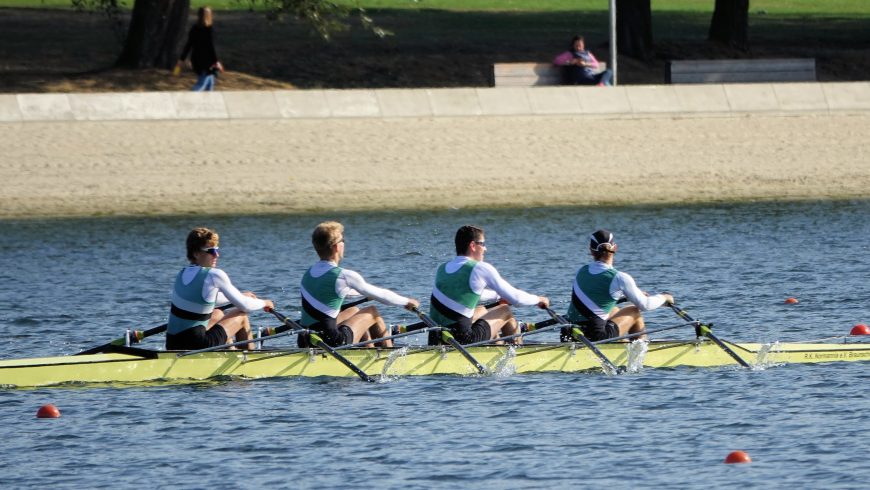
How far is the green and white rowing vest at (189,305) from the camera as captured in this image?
15.8 m

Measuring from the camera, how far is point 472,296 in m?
16.6

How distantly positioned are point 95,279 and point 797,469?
13.9 meters

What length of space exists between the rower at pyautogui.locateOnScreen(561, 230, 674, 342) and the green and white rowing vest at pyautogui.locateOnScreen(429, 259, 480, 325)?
104 cm

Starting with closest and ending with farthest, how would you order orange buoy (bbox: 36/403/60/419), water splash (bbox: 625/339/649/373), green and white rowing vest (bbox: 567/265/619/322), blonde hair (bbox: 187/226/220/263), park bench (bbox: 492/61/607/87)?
1. orange buoy (bbox: 36/403/60/419)
2. blonde hair (bbox: 187/226/220/263)
3. green and white rowing vest (bbox: 567/265/619/322)
4. water splash (bbox: 625/339/649/373)
5. park bench (bbox: 492/61/607/87)

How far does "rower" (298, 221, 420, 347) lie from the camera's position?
52.9 feet

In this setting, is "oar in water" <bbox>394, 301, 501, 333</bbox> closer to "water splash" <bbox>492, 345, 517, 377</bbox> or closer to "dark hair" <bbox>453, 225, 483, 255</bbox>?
"water splash" <bbox>492, 345, 517, 377</bbox>

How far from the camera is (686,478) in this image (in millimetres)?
12953

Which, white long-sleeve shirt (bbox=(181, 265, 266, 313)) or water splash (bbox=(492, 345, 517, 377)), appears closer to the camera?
white long-sleeve shirt (bbox=(181, 265, 266, 313))

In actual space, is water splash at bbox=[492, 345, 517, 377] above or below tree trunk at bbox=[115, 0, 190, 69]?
below

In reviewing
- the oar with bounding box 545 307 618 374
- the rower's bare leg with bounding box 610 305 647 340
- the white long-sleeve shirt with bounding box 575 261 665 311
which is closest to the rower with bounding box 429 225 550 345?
the oar with bounding box 545 307 618 374

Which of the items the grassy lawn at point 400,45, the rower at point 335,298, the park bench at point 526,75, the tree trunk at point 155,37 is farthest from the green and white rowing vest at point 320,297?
the tree trunk at point 155,37

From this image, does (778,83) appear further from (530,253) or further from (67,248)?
(67,248)

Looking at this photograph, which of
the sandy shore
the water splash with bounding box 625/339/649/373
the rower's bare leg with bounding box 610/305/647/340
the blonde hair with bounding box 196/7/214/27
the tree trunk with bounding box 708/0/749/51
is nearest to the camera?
the water splash with bounding box 625/339/649/373

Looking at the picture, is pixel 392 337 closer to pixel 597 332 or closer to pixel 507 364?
pixel 507 364
